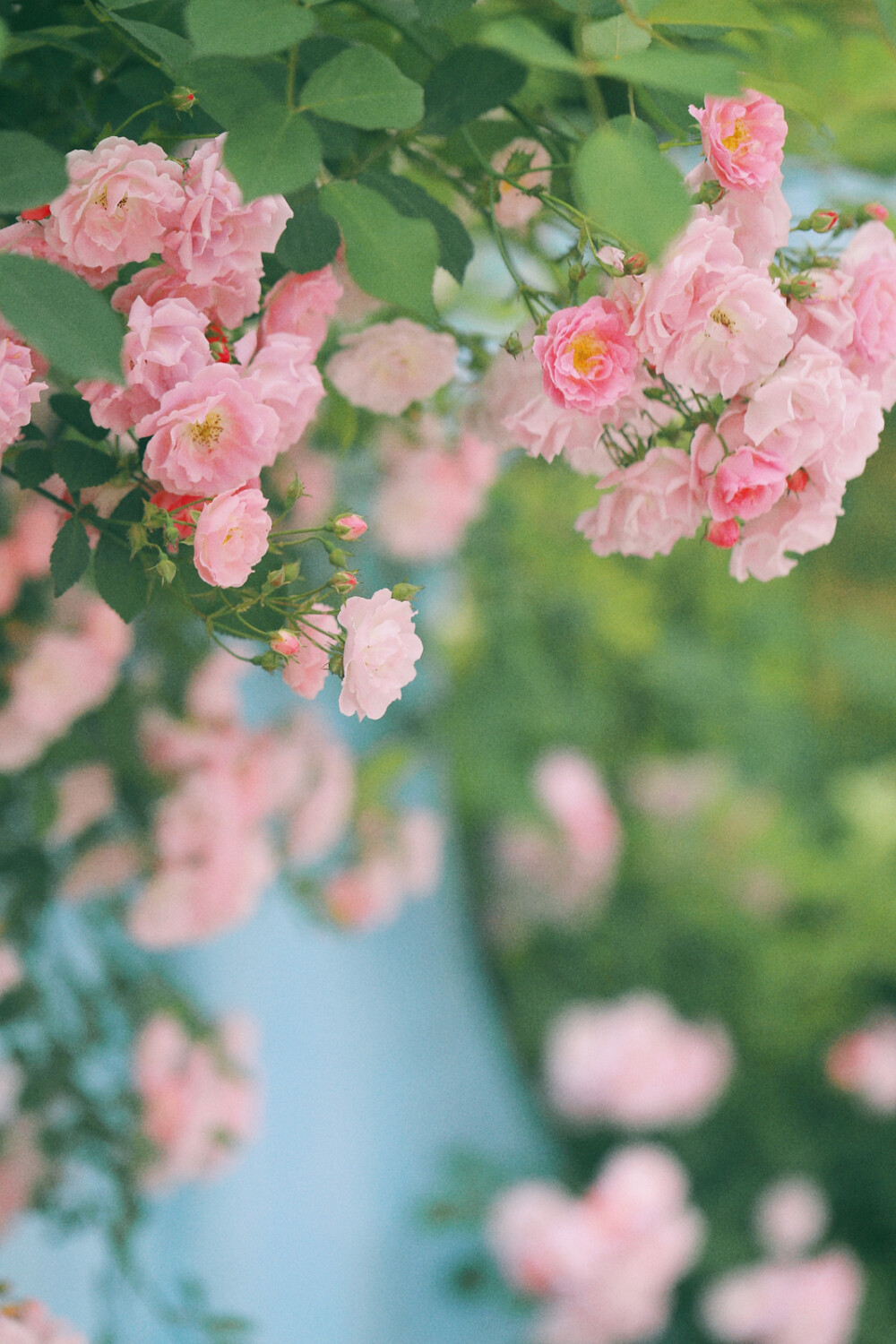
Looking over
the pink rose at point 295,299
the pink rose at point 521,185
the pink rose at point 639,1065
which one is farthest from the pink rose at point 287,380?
the pink rose at point 639,1065

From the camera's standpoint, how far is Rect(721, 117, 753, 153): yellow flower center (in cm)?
33

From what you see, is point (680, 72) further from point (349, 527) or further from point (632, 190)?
point (349, 527)

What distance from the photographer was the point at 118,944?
963 millimetres

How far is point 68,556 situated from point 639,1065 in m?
1.18

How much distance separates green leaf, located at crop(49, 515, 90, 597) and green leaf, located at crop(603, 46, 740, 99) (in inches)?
8.7

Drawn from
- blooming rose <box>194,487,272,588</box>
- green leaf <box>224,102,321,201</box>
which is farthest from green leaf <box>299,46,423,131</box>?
blooming rose <box>194,487,272,588</box>

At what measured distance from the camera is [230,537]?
328 mm

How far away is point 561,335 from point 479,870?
4.45 ft

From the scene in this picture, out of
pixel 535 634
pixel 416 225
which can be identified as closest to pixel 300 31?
pixel 416 225

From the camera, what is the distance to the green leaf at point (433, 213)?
0.35 m

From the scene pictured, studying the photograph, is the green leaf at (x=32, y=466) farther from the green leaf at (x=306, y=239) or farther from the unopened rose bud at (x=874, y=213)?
the unopened rose bud at (x=874, y=213)

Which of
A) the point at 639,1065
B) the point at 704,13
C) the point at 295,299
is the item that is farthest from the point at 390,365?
the point at 639,1065

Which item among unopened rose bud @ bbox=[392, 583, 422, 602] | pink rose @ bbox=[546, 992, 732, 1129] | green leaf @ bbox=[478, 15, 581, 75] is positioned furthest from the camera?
pink rose @ bbox=[546, 992, 732, 1129]

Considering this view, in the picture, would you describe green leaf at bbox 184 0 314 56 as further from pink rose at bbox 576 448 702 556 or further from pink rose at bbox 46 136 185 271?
pink rose at bbox 576 448 702 556
